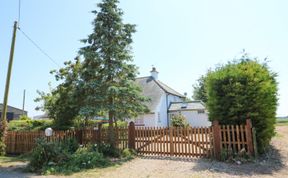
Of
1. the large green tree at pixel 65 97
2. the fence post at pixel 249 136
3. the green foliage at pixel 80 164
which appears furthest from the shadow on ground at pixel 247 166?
the large green tree at pixel 65 97

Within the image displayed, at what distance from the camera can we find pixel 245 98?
941 centimetres

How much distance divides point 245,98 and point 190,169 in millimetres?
3862

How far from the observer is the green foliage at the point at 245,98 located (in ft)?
30.9

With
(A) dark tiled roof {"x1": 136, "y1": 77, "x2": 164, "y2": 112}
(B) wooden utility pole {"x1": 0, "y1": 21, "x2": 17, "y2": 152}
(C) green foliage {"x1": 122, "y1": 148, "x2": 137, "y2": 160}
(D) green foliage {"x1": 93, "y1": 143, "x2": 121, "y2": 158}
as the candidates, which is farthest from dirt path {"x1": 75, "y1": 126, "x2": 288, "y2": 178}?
(A) dark tiled roof {"x1": 136, "y1": 77, "x2": 164, "y2": 112}

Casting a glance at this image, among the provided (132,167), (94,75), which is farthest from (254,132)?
(94,75)

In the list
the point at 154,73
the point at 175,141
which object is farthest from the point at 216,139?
the point at 154,73

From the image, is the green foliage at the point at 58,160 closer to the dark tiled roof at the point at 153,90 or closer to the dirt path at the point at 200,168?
the dirt path at the point at 200,168

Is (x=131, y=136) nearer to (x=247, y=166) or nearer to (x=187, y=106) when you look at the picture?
(x=247, y=166)

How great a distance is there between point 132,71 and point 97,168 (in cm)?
568

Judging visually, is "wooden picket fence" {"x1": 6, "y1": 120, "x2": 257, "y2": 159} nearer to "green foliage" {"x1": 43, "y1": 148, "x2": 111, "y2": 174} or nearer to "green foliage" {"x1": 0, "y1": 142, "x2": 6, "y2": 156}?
"green foliage" {"x1": 0, "y1": 142, "x2": 6, "y2": 156}

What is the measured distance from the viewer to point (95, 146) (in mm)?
10859

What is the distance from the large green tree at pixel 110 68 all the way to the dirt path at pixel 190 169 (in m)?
3.07

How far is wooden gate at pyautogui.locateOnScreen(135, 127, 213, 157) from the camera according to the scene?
10.0 meters

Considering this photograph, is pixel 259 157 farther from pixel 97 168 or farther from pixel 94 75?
pixel 94 75
